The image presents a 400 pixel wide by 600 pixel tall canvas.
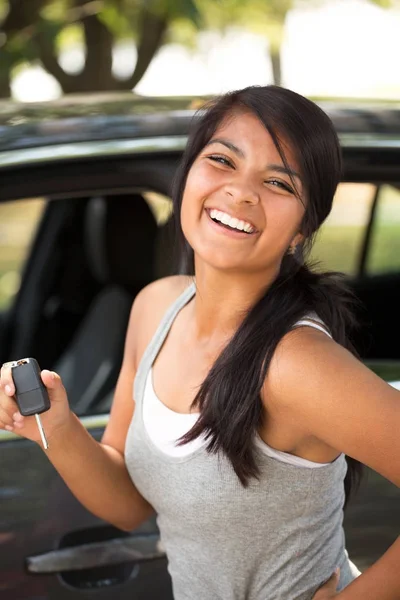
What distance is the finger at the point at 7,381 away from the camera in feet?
5.55

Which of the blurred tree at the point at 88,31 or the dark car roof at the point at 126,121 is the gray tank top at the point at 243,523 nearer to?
the dark car roof at the point at 126,121

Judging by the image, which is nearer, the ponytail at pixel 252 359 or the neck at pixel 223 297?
the ponytail at pixel 252 359

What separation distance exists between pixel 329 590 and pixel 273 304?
514 mm

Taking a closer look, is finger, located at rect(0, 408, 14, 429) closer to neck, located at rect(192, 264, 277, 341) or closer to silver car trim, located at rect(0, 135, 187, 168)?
neck, located at rect(192, 264, 277, 341)

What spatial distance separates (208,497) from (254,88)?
2.41ft

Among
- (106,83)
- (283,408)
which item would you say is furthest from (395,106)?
(106,83)

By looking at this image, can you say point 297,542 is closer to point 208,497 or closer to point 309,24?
point 208,497

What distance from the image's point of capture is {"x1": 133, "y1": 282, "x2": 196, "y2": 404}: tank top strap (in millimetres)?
1936

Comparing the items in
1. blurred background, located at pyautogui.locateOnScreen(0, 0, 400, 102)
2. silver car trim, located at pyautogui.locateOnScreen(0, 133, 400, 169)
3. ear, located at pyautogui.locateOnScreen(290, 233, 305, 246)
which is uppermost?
silver car trim, located at pyautogui.locateOnScreen(0, 133, 400, 169)

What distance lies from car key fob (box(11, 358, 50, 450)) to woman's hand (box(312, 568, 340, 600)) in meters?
0.58

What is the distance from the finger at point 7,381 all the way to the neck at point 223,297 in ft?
1.30

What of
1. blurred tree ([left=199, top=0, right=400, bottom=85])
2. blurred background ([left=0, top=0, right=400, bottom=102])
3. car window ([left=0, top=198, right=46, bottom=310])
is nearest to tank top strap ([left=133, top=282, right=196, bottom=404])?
blurred background ([left=0, top=0, right=400, bottom=102])

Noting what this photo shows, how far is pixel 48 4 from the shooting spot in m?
6.80

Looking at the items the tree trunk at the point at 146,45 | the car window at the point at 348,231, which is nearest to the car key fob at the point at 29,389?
the car window at the point at 348,231
